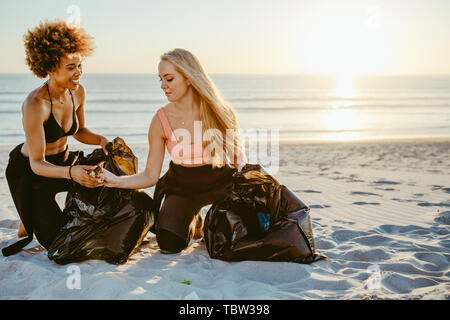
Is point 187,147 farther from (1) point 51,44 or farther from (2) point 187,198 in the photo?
(1) point 51,44

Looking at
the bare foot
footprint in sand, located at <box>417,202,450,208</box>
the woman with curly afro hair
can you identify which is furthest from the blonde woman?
footprint in sand, located at <box>417,202,450,208</box>

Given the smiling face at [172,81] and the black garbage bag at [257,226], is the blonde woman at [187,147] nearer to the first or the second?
the smiling face at [172,81]

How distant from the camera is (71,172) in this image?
331 cm

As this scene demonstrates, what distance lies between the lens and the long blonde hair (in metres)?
3.49

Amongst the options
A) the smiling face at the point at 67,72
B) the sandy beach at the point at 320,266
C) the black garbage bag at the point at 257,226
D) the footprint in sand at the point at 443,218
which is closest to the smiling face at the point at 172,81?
the smiling face at the point at 67,72

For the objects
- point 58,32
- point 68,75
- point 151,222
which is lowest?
point 151,222

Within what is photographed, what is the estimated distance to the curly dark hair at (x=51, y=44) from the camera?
3.47 metres

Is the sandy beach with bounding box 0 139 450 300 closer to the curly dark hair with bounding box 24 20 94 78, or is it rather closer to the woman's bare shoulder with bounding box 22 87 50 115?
the woman's bare shoulder with bounding box 22 87 50 115

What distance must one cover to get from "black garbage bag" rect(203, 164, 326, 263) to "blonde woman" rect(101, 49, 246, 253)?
1.15 feet

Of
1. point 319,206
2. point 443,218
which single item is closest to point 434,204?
point 443,218

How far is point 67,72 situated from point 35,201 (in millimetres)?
1081
